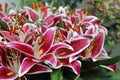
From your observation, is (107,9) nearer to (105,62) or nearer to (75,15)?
(75,15)

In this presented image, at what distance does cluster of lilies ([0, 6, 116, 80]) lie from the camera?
0.87m

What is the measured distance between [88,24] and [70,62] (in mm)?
234

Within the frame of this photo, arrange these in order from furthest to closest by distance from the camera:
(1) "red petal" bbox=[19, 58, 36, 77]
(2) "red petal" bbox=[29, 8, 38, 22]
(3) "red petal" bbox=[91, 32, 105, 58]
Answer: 1. (2) "red petal" bbox=[29, 8, 38, 22]
2. (3) "red petal" bbox=[91, 32, 105, 58]
3. (1) "red petal" bbox=[19, 58, 36, 77]

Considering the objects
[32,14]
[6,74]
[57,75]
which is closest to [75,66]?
[57,75]

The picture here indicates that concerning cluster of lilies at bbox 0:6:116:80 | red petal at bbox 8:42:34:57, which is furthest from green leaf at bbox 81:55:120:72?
red petal at bbox 8:42:34:57

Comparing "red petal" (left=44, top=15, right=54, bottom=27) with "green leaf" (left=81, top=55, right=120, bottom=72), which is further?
"red petal" (left=44, top=15, right=54, bottom=27)

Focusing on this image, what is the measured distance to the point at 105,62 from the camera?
914mm

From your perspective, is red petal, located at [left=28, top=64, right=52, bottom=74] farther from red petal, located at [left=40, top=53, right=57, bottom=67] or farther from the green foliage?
the green foliage

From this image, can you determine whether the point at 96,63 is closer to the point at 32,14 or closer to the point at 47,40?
the point at 47,40

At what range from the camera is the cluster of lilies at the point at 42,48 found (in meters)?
0.87

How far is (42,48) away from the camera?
90 cm

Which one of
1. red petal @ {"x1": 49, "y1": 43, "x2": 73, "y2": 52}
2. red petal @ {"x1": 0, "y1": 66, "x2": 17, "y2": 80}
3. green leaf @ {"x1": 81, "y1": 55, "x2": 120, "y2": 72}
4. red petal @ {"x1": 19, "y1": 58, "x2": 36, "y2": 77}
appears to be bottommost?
green leaf @ {"x1": 81, "y1": 55, "x2": 120, "y2": 72}

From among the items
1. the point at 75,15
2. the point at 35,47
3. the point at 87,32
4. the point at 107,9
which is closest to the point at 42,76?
the point at 35,47

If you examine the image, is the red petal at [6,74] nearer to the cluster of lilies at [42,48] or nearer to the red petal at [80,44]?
the cluster of lilies at [42,48]
